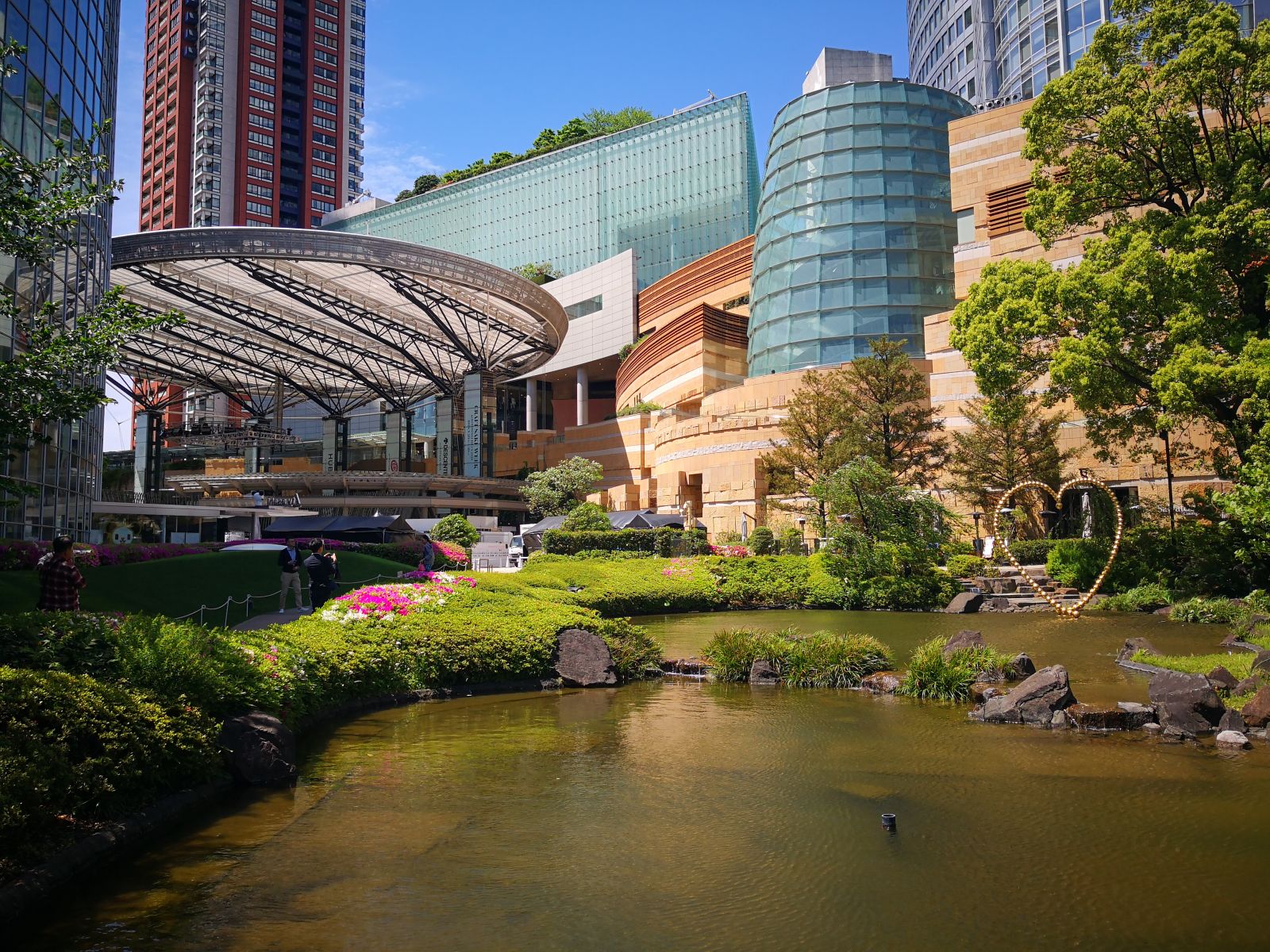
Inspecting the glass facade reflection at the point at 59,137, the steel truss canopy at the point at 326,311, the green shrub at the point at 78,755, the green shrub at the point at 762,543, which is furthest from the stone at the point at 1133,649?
the steel truss canopy at the point at 326,311

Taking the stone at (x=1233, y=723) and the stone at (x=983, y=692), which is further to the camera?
the stone at (x=983, y=692)

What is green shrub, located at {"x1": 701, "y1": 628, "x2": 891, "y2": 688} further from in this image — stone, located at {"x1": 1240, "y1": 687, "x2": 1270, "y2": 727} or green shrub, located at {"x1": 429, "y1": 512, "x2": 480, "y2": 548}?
green shrub, located at {"x1": 429, "y1": 512, "x2": 480, "y2": 548}

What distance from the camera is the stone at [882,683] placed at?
1403cm

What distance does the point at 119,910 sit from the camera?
20.4 feet

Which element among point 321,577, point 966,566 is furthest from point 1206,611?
point 321,577

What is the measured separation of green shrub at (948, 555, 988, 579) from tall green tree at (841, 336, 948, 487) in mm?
5942

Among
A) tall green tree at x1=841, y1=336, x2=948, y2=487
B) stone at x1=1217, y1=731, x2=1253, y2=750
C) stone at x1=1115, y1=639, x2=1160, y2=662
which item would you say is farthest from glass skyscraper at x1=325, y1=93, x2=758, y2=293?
stone at x1=1217, y1=731, x2=1253, y2=750

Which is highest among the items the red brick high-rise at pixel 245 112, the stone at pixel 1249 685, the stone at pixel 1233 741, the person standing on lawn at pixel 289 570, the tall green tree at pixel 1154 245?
the red brick high-rise at pixel 245 112

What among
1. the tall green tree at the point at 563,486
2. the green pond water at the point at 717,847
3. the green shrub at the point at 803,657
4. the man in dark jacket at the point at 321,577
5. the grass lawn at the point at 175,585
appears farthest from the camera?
the tall green tree at the point at 563,486

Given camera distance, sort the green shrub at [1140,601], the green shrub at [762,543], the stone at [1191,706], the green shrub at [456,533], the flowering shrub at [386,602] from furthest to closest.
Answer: the green shrub at [456,533]
the green shrub at [762,543]
the green shrub at [1140,601]
the flowering shrub at [386,602]
the stone at [1191,706]

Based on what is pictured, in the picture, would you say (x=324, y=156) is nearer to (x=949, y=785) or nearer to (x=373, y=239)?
(x=373, y=239)

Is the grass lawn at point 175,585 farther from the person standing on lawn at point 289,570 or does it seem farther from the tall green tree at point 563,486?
the tall green tree at point 563,486

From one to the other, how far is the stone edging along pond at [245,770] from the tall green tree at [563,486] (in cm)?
4456

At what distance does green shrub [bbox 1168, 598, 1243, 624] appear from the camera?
819 inches
